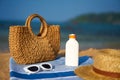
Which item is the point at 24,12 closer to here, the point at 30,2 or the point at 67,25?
the point at 30,2

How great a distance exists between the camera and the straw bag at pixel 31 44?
1862mm

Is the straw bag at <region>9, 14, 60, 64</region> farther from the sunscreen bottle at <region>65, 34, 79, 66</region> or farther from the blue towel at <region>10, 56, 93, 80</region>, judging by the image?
the sunscreen bottle at <region>65, 34, 79, 66</region>

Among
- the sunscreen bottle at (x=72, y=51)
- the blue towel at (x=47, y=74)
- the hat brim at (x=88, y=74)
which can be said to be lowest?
the blue towel at (x=47, y=74)

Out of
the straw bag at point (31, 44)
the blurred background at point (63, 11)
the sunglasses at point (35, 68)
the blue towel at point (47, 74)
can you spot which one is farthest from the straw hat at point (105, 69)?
the blurred background at point (63, 11)

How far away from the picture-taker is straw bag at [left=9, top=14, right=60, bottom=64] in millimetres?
1862

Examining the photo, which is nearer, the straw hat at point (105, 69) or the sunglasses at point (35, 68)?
the straw hat at point (105, 69)

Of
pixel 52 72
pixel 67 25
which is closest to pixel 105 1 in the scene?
pixel 67 25

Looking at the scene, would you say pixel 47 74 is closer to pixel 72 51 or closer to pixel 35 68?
pixel 35 68

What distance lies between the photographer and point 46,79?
1.50m

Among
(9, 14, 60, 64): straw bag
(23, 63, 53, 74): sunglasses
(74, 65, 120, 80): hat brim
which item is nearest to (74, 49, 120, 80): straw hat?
(74, 65, 120, 80): hat brim

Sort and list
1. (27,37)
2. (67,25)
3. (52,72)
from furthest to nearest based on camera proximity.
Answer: (67,25) → (27,37) → (52,72)

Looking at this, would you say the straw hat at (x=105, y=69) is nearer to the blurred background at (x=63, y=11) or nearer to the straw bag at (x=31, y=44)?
the straw bag at (x=31, y=44)

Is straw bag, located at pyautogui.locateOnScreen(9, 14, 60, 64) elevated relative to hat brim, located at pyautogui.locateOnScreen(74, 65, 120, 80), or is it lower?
elevated

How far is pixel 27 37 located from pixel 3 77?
86cm
